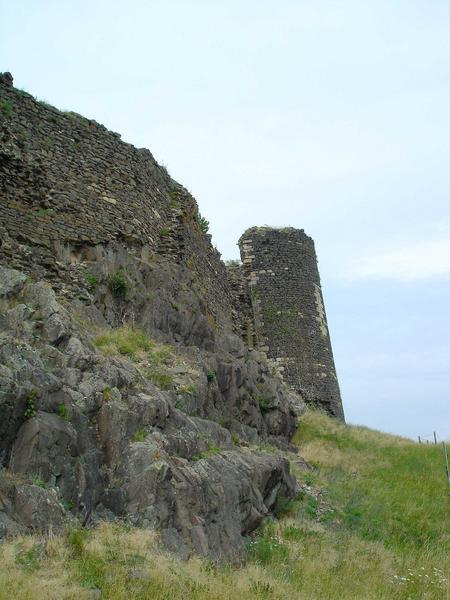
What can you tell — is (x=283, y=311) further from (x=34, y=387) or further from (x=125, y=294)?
(x=34, y=387)

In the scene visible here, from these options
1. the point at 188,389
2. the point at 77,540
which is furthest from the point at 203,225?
the point at 77,540

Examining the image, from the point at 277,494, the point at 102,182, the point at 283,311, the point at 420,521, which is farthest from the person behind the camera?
the point at 283,311

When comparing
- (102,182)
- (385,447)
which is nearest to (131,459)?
(102,182)

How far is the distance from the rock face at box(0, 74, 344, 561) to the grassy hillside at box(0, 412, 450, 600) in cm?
46

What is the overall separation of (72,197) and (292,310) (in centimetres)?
1302

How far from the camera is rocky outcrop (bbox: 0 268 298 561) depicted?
23.1ft

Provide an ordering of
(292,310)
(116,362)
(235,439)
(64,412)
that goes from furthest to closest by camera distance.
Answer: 1. (292,310)
2. (235,439)
3. (116,362)
4. (64,412)

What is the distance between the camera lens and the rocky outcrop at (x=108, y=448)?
23.1 feet

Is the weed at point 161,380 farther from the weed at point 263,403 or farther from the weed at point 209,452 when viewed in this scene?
the weed at point 263,403

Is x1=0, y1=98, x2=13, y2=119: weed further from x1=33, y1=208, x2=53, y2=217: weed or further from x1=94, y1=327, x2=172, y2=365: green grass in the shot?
x1=94, y1=327, x2=172, y2=365: green grass

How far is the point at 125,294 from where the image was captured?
13672 millimetres

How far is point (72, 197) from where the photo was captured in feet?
46.2

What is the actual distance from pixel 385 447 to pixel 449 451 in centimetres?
181

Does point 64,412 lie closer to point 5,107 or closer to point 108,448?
point 108,448
